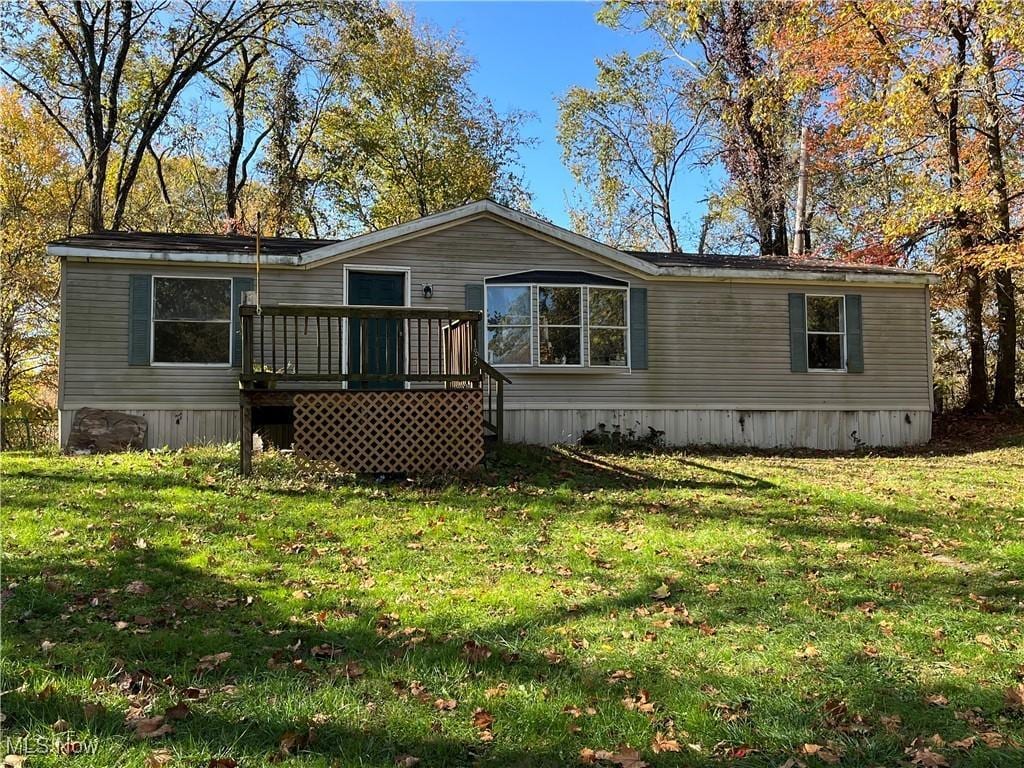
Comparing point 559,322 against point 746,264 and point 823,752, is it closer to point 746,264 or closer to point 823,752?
point 746,264

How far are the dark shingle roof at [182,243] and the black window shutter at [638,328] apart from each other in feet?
17.1

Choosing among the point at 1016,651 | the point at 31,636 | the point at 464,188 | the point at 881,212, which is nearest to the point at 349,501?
the point at 31,636

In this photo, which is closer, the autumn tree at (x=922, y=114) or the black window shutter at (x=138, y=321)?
the black window shutter at (x=138, y=321)

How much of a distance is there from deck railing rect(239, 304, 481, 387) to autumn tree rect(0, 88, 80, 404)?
13265 millimetres

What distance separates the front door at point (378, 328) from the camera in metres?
11.2

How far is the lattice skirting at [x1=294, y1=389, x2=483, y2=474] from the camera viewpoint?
8180 mm

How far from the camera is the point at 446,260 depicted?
11625 millimetres

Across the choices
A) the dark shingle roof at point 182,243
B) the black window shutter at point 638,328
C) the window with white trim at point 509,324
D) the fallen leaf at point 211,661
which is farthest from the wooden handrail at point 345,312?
the fallen leaf at point 211,661

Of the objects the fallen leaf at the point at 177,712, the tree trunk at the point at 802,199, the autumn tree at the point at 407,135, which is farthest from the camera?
the autumn tree at the point at 407,135

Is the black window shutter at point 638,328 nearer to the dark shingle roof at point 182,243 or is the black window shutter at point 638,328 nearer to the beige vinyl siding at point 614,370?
A: the beige vinyl siding at point 614,370

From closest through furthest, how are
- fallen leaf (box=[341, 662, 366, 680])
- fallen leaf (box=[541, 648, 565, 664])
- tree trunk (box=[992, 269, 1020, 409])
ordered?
fallen leaf (box=[341, 662, 366, 680]) < fallen leaf (box=[541, 648, 565, 664]) < tree trunk (box=[992, 269, 1020, 409])

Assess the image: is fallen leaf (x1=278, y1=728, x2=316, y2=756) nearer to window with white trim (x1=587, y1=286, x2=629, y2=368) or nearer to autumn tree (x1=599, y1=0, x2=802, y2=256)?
window with white trim (x1=587, y1=286, x2=629, y2=368)

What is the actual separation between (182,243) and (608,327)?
7008mm

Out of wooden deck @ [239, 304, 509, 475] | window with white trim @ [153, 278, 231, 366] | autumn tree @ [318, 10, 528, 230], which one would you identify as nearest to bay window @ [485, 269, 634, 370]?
wooden deck @ [239, 304, 509, 475]
